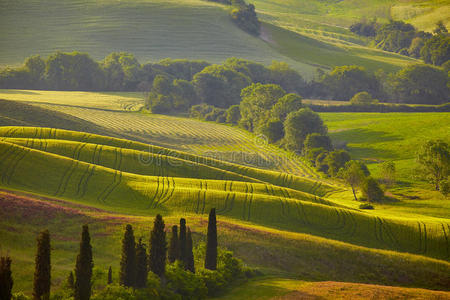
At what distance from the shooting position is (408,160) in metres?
110

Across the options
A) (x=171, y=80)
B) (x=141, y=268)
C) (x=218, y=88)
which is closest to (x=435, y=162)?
(x=141, y=268)

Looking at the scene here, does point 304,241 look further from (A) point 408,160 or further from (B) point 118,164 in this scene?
(A) point 408,160

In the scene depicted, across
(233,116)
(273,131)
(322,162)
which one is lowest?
(322,162)

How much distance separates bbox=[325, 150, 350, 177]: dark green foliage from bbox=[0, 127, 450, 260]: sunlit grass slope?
29.1 meters

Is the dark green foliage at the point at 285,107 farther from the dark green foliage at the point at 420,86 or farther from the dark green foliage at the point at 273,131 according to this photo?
the dark green foliage at the point at 420,86

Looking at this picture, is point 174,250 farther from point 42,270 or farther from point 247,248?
point 42,270

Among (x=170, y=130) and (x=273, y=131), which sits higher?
(x=273, y=131)

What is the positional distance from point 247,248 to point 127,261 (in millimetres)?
16471

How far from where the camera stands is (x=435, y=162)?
91188 mm

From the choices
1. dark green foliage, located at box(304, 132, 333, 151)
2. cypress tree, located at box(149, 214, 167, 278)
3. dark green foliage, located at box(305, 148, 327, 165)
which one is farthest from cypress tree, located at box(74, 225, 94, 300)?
dark green foliage, located at box(304, 132, 333, 151)

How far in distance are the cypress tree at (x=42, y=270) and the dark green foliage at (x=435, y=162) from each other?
79171 mm

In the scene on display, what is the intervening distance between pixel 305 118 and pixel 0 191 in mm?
85491

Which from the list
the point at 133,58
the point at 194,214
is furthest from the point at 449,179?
the point at 133,58

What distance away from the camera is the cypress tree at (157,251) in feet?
124
